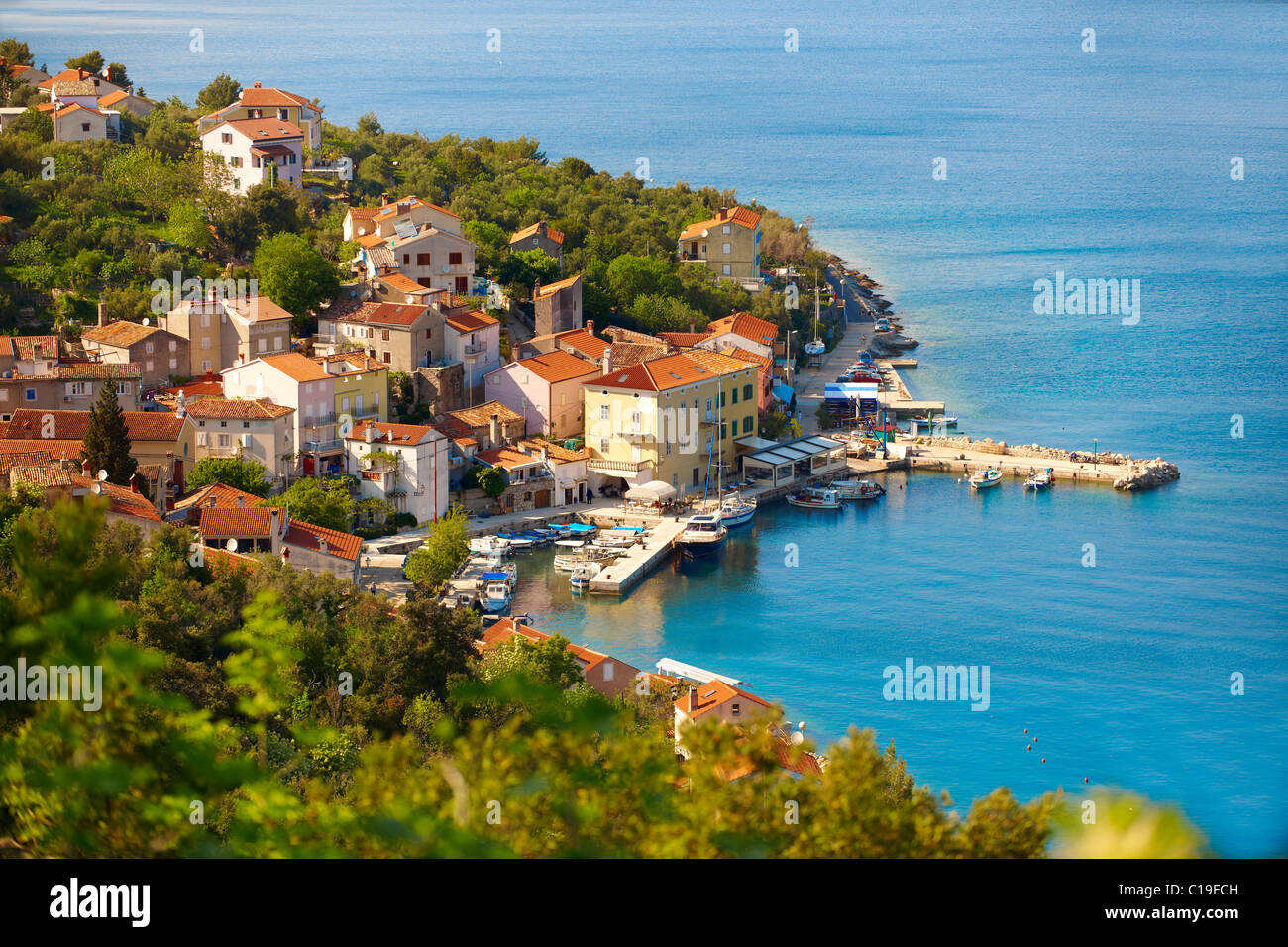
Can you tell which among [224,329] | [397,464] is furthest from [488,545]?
[224,329]

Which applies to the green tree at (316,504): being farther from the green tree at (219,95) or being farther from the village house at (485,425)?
the green tree at (219,95)

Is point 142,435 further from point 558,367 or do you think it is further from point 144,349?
point 558,367

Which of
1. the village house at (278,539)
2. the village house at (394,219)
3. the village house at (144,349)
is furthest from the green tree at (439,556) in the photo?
the village house at (394,219)

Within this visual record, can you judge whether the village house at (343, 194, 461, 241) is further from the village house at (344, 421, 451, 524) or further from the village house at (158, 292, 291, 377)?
the village house at (344, 421, 451, 524)

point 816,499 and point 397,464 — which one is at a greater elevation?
point 397,464

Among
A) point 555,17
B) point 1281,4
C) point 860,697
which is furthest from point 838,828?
point 1281,4

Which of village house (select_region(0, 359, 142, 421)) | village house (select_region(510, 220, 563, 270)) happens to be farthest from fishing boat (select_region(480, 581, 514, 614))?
village house (select_region(510, 220, 563, 270))
